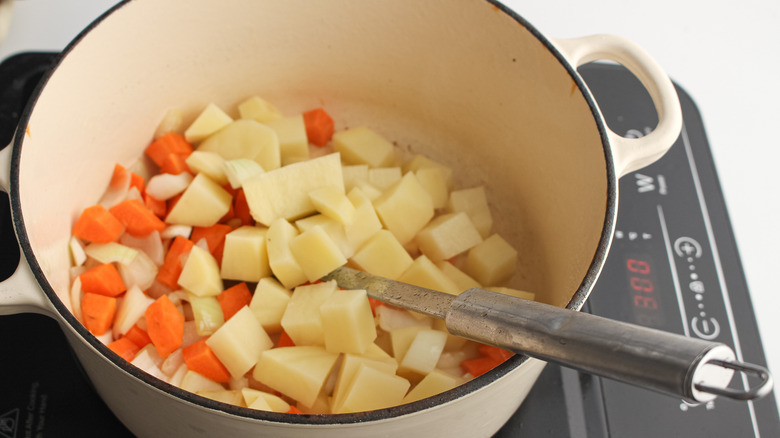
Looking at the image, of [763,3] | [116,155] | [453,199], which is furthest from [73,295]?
[763,3]

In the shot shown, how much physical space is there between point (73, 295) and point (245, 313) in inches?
12.6

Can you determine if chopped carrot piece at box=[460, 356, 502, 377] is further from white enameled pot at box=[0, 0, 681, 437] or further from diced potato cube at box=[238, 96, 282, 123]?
diced potato cube at box=[238, 96, 282, 123]

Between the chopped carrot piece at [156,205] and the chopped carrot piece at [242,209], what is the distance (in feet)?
0.48

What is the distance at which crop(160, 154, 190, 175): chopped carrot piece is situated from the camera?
1.38 meters

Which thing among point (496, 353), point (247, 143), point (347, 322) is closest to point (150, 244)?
point (247, 143)

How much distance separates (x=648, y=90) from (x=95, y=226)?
1017mm

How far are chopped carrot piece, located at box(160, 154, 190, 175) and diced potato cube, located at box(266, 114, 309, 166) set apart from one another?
0.65 ft

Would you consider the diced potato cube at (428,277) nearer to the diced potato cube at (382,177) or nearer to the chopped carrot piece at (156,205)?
the diced potato cube at (382,177)

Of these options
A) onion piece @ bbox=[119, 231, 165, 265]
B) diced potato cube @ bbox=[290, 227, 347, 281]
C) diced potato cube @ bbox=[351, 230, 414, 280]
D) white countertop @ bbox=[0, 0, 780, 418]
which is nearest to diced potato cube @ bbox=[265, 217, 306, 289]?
diced potato cube @ bbox=[290, 227, 347, 281]

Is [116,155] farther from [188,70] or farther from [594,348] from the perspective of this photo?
[594,348]

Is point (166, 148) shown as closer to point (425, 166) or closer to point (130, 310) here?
point (130, 310)

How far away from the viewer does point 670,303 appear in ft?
4.24

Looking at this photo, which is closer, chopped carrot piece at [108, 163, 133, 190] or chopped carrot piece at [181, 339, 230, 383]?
chopped carrot piece at [181, 339, 230, 383]

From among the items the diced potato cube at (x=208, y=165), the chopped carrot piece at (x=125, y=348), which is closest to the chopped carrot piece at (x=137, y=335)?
the chopped carrot piece at (x=125, y=348)
